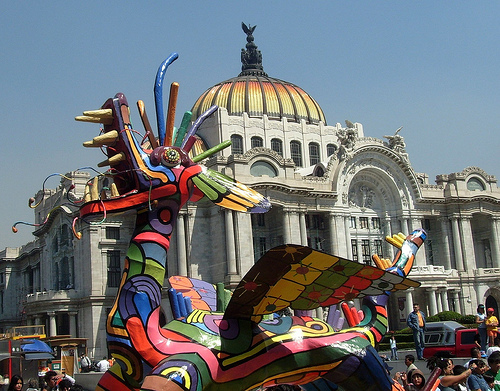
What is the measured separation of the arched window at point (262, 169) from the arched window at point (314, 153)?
12.8 meters

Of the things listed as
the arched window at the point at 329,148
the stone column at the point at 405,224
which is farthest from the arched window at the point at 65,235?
the stone column at the point at 405,224

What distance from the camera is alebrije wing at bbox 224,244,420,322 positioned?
29.9 ft

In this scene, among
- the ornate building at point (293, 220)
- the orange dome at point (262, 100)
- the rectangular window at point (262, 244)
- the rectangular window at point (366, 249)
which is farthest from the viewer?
the orange dome at point (262, 100)

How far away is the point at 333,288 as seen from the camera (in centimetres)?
949

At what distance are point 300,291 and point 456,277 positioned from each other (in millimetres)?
47541

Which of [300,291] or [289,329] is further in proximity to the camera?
[289,329]

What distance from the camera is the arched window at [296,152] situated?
59781 millimetres

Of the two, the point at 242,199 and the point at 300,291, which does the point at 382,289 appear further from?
the point at 242,199

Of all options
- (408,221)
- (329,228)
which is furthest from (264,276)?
(408,221)

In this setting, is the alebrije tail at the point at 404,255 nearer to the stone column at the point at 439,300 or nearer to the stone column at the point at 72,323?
the stone column at the point at 439,300

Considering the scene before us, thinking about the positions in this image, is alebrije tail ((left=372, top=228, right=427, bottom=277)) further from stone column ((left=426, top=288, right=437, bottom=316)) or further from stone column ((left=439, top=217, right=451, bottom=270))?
stone column ((left=439, top=217, right=451, bottom=270))

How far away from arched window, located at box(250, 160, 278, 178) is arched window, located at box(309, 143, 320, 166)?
12821 millimetres

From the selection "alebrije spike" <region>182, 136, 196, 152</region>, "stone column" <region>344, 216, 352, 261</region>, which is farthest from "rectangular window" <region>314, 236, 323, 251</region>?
"alebrije spike" <region>182, 136, 196, 152</region>

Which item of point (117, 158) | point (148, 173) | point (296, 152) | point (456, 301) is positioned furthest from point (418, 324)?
point (296, 152)
